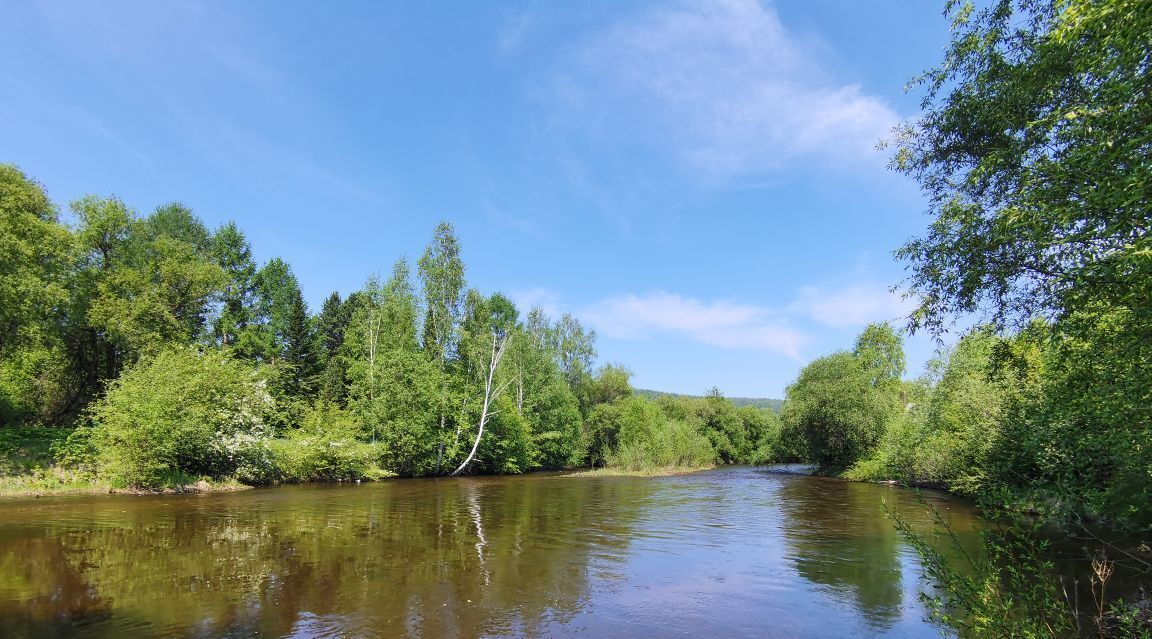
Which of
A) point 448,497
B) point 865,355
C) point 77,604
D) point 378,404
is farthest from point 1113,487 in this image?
point 865,355

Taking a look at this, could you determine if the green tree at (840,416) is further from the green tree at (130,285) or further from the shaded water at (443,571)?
the green tree at (130,285)

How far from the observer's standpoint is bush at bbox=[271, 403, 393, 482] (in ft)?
107

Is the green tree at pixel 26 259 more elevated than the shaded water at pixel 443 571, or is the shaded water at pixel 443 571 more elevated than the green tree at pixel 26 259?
the green tree at pixel 26 259

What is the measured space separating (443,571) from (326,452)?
80.6ft

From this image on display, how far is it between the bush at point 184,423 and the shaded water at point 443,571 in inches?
133

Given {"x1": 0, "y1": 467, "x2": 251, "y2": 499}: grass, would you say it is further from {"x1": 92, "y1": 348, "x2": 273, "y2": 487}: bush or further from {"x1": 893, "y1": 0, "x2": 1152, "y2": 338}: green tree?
{"x1": 893, "y1": 0, "x2": 1152, "y2": 338}: green tree

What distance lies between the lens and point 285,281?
59.5 m

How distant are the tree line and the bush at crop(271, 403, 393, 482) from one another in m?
0.13

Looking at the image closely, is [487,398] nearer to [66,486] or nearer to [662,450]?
[662,450]

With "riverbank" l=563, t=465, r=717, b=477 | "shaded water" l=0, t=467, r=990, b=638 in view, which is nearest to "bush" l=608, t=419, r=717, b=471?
"riverbank" l=563, t=465, r=717, b=477

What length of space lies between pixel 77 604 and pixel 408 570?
5.67 metres

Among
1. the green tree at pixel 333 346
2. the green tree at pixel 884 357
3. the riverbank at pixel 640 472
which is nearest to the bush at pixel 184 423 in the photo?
the green tree at pixel 333 346

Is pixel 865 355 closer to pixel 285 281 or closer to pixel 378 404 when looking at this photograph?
pixel 378 404

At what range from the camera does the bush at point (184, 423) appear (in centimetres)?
2522
